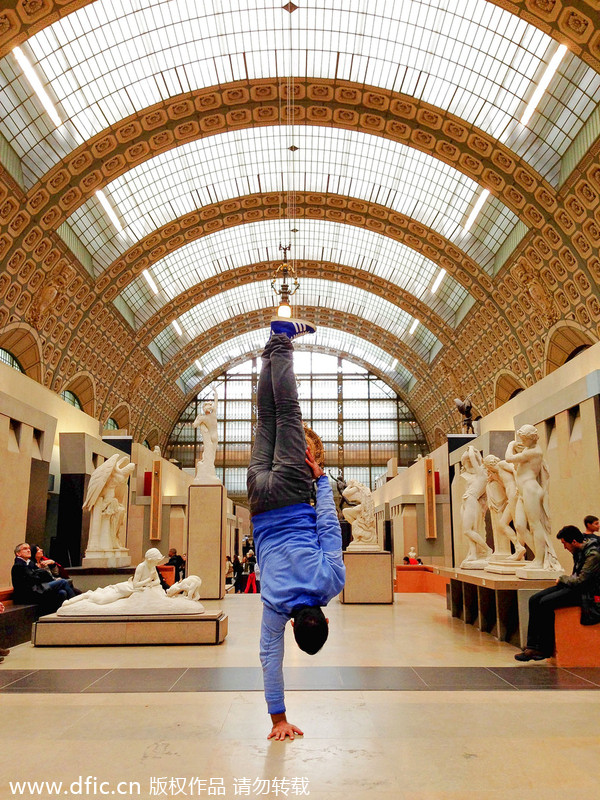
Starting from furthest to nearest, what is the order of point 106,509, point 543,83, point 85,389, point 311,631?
point 85,389 < point 543,83 < point 106,509 < point 311,631

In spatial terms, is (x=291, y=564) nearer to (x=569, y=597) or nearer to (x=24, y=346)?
(x=569, y=597)

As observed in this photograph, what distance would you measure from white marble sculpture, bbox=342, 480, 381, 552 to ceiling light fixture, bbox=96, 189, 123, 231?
19136 millimetres

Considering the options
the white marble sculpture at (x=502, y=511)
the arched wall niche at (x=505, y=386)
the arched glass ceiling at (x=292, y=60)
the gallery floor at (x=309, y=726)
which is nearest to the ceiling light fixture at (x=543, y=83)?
the arched glass ceiling at (x=292, y=60)

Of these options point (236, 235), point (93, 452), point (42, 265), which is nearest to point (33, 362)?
point (42, 265)

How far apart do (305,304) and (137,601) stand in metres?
40.9

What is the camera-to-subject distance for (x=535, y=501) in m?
8.90

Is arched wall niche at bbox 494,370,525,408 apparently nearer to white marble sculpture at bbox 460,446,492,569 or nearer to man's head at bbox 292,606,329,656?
white marble sculpture at bbox 460,446,492,569

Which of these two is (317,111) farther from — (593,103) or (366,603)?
(366,603)

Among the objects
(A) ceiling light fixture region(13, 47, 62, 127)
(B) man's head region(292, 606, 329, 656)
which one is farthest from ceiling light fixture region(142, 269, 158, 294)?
(B) man's head region(292, 606, 329, 656)

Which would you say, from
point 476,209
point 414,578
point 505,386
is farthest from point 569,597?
point 505,386

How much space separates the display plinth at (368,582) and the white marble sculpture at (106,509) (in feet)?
18.6

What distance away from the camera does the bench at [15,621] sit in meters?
9.12

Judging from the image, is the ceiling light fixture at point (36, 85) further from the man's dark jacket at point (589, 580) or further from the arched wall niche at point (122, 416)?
the man's dark jacket at point (589, 580)

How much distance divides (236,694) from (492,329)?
1120 inches
